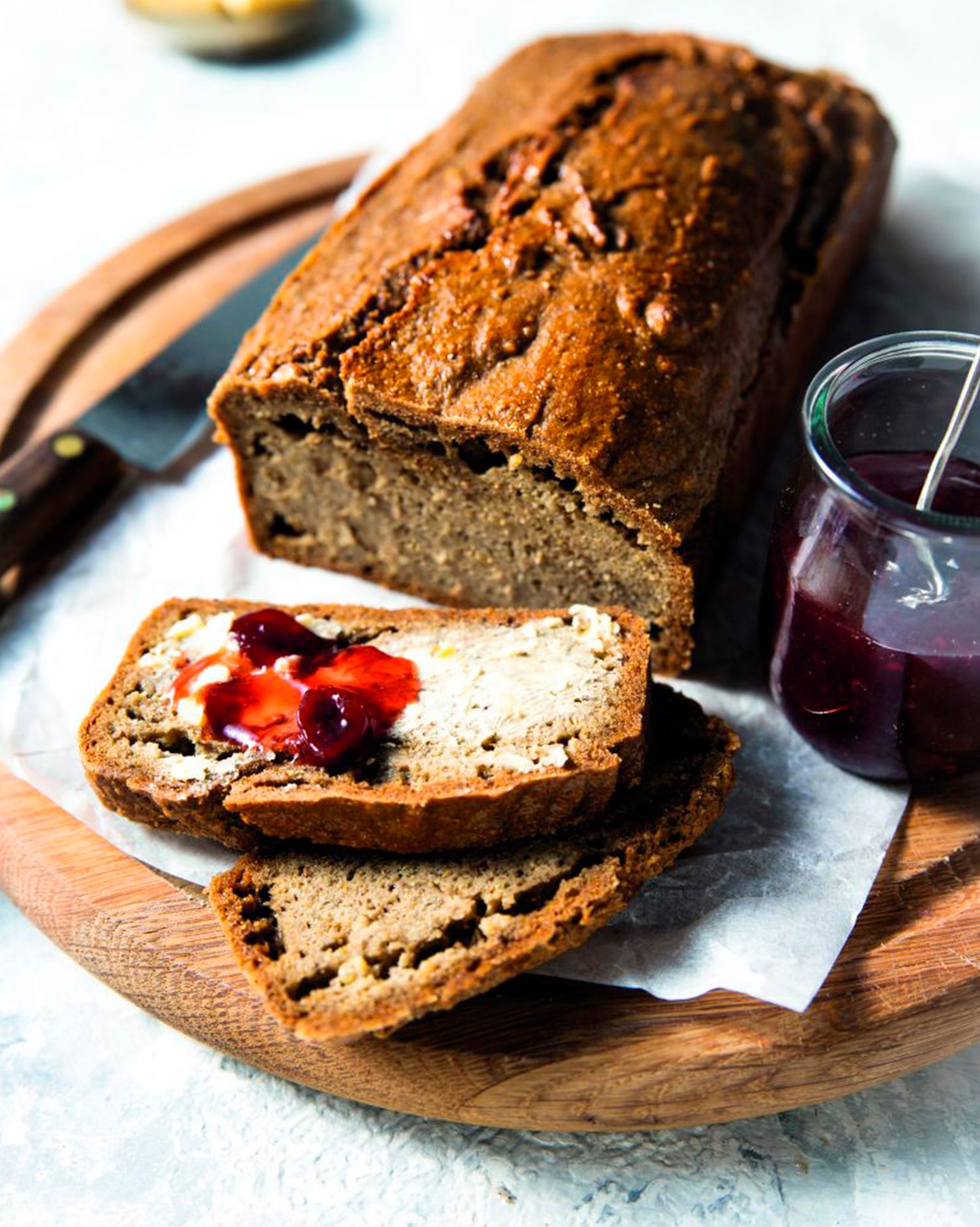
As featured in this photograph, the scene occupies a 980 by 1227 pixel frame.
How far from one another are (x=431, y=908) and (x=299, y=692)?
585mm

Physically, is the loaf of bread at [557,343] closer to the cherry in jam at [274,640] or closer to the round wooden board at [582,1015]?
the cherry in jam at [274,640]

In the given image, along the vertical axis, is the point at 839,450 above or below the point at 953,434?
below

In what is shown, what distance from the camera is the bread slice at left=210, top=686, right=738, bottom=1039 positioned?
2.50 meters

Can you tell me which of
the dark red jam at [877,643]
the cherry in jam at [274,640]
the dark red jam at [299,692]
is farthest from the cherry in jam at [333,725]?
the dark red jam at [877,643]

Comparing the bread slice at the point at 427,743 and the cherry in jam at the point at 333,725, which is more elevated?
the cherry in jam at the point at 333,725

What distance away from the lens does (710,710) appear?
334cm

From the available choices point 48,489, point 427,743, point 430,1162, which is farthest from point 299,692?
point 48,489

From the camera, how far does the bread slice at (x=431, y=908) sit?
8.20 feet

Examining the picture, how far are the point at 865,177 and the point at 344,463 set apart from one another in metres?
1.98

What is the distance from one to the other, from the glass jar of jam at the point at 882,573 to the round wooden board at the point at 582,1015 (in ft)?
0.96

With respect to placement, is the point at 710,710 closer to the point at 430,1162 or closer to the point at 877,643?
the point at 877,643

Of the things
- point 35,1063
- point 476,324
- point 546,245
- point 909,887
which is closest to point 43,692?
point 35,1063

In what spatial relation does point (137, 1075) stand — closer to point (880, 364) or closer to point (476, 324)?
point (476, 324)

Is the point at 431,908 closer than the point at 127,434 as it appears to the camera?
Yes
